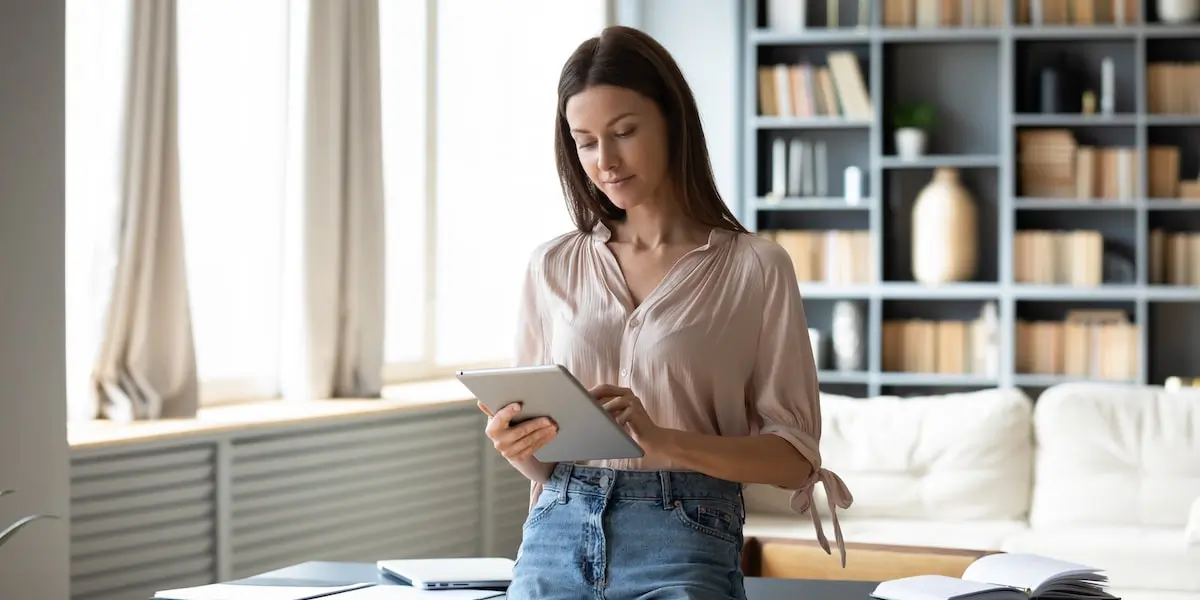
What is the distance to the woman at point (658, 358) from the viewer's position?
1596 mm

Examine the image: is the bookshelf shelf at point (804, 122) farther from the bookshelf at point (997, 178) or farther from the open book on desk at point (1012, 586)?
the open book on desk at point (1012, 586)

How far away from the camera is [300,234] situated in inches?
158

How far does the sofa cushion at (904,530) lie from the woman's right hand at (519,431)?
253 cm

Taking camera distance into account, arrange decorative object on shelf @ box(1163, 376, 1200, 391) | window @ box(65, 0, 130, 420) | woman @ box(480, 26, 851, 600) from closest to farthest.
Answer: woman @ box(480, 26, 851, 600) < window @ box(65, 0, 130, 420) < decorative object on shelf @ box(1163, 376, 1200, 391)

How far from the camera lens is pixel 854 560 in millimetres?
3221

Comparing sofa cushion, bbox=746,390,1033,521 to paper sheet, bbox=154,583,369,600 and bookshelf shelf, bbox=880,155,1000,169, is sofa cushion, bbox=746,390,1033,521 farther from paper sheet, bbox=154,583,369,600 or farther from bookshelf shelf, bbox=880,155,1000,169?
paper sheet, bbox=154,583,369,600

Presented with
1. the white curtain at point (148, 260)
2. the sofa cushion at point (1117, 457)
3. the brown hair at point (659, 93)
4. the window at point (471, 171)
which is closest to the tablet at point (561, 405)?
the brown hair at point (659, 93)

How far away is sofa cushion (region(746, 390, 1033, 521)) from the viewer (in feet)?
14.3

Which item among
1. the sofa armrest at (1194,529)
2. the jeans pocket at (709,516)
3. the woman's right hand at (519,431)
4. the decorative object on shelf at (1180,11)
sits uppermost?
the decorative object on shelf at (1180,11)

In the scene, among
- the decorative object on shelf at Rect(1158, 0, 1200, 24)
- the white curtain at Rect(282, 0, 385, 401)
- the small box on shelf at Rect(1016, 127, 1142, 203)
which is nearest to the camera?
the white curtain at Rect(282, 0, 385, 401)

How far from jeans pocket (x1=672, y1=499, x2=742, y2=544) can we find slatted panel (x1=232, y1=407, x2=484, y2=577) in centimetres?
214

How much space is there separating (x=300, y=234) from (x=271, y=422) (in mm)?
683

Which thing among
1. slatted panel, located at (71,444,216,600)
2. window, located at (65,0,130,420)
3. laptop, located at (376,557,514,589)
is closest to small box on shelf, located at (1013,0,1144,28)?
window, located at (65,0,130,420)

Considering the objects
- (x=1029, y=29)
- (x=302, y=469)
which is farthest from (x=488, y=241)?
(x=1029, y=29)
